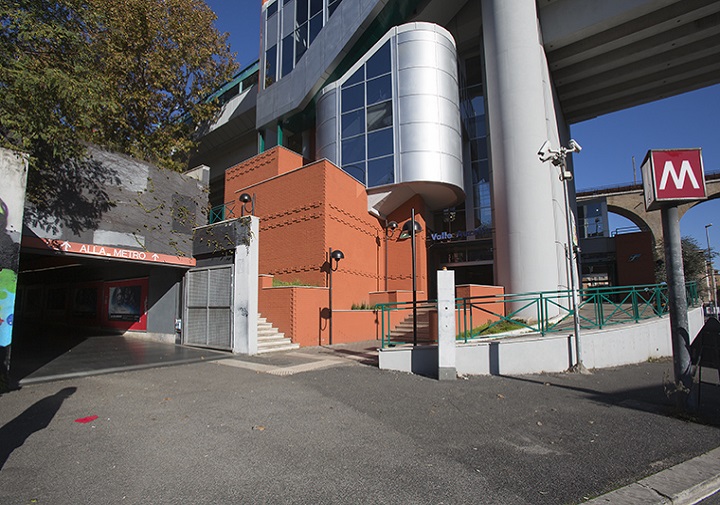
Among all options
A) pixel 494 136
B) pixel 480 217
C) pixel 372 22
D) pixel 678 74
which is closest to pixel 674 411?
pixel 494 136

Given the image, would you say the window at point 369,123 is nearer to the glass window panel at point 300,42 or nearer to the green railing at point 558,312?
the glass window panel at point 300,42

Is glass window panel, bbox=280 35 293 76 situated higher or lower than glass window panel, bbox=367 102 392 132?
higher

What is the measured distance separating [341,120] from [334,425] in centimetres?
1877

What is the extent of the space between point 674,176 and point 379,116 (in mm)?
15972

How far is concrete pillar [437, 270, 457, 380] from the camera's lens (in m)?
8.40

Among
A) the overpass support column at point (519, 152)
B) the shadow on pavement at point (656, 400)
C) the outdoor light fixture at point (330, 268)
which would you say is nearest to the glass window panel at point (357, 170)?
the outdoor light fixture at point (330, 268)

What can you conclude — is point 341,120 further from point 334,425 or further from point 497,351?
point 334,425

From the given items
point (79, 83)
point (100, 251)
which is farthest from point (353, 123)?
point (79, 83)

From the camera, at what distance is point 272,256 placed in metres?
18.5

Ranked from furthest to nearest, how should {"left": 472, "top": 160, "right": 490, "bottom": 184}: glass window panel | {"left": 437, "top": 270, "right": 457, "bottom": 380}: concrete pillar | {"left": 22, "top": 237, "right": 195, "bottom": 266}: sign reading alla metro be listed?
1. {"left": 472, "top": 160, "right": 490, "bottom": 184}: glass window panel
2. {"left": 22, "top": 237, "right": 195, "bottom": 266}: sign reading alla metro
3. {"left": 437, "top": 270, "right": 457, "bottom": 380}: concrete pillar

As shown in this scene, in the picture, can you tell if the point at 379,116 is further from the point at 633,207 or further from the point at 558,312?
the point at 633,207

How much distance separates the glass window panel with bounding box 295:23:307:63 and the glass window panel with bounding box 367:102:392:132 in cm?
806

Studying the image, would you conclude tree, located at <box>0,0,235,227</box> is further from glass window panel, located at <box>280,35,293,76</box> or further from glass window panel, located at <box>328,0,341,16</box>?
Answer: glass window panel, located at <box>328,0,341,16</box>

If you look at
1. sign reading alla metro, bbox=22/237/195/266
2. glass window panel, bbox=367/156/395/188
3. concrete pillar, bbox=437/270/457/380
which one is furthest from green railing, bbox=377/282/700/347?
glass window panel, bbox=367/156/395/188
